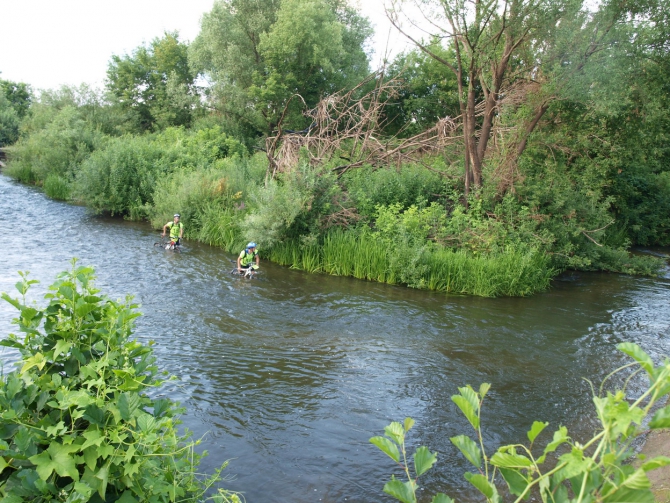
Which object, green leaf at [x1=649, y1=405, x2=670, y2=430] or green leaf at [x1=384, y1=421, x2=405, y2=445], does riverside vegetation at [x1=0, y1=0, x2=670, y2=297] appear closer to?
green leaf at [x1=384, y1=421, x2=405, y2=445]

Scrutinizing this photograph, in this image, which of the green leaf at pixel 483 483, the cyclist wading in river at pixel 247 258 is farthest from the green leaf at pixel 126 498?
the cyclist wading in river at pixel 247 258

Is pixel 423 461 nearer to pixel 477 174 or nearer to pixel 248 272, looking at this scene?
pixel 248 272

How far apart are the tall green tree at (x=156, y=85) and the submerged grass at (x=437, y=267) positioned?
2327cm

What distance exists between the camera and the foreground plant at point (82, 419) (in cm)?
338

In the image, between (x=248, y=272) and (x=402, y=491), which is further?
(x=248, y=272)

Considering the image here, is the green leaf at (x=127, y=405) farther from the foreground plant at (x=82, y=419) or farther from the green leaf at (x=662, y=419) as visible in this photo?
the green leaf at (x=662, y=419)

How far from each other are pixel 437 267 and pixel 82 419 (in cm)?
1142

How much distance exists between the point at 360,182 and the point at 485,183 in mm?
3931

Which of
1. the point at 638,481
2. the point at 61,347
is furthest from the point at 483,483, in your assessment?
the point at 61,347

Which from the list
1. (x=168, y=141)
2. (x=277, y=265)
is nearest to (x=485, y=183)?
(x=277, y=265)

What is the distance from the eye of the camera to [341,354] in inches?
371

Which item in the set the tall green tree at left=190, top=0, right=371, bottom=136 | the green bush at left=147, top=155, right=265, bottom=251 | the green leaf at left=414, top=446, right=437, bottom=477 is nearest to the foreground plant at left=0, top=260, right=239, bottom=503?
the green leaf at left=414, top=446, right=437, bottom=477

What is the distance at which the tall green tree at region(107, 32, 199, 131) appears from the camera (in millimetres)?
35750

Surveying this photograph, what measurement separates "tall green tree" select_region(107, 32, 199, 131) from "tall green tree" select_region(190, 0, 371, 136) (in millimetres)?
3249
